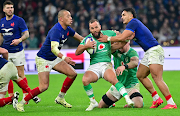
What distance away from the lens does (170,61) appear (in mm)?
13461

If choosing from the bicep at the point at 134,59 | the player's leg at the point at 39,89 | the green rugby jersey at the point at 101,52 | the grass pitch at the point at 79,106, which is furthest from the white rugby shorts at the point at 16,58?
the bicep at the point at 134,59

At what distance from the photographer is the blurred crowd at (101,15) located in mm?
15488

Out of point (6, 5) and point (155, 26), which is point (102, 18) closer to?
point (155, 26)

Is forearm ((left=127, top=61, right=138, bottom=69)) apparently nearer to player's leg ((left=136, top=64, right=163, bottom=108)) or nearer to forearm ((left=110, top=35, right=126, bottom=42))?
player's leg ((left=136, top=64, right=163, bottom=108))

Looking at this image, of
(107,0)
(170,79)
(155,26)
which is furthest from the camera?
(107,0)

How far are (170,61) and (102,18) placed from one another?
4.66 metres

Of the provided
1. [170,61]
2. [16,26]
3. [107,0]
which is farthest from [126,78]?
[107,0]

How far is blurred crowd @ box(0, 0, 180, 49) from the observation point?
50.8 feet

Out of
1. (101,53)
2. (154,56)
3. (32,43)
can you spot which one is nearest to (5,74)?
(101,53)

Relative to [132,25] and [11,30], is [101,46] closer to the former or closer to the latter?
[132,25]

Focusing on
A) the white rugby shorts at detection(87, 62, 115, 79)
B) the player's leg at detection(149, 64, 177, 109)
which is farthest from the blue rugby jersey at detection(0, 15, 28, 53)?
the player's leg at detection(149, 64, 177, 109)

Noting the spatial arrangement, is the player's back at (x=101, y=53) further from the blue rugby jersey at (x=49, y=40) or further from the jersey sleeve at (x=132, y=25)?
the blue rugby jersey at (x=49, y=40)

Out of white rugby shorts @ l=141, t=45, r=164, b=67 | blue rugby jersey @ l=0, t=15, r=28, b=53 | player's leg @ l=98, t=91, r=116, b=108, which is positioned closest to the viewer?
white rugby shorts @ l=141, t=45, r=164, b=67

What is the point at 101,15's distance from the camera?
1634cm
